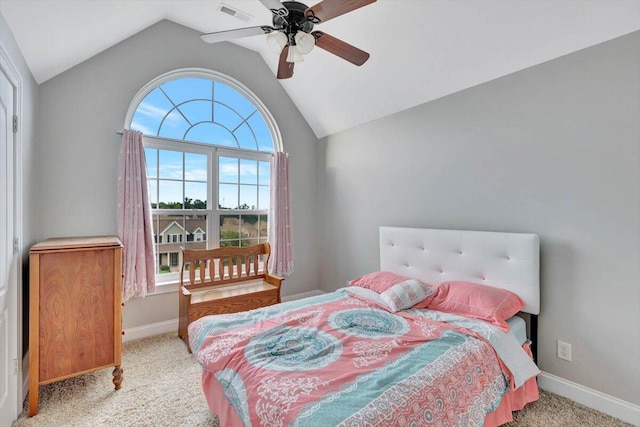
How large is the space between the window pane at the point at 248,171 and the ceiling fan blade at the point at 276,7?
2248 mm

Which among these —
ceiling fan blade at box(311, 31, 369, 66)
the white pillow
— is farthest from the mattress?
ceiling fan blade at box(311, 31, 369, 66)

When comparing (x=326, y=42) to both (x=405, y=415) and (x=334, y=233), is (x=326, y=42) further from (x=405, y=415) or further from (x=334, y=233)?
(x=334, y=233)

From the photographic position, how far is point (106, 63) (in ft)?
9.11

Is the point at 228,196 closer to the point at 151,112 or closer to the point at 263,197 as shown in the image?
the point at 263,197

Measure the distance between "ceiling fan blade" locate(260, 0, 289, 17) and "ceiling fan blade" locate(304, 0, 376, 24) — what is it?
126mm

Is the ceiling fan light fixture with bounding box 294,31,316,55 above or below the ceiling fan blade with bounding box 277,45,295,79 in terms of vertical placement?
below

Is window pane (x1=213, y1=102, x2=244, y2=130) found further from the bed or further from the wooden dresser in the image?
the bed

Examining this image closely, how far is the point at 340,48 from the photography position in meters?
Result: 1.99

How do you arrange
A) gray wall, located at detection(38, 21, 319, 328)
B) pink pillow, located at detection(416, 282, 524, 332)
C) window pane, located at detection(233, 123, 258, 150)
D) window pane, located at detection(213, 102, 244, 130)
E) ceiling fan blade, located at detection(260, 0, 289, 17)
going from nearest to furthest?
ceiling fan blade, located at detection(260, 0, 289, 17)
pink pillow, located at detection(416, 282, 524, 332)
gray wall, located at detection(38, 21, 319, 328)
window pane, located at detection(213, 102, 244, 130)
window pane, located at detection(233, 123, 258, 150)

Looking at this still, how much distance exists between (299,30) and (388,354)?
1985 millimetres

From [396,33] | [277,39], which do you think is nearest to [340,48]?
[277,39]

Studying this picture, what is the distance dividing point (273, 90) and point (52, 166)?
2499 mm

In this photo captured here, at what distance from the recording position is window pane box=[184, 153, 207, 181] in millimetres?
3330

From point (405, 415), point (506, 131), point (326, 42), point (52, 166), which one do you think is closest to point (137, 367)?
point (52, 166)
